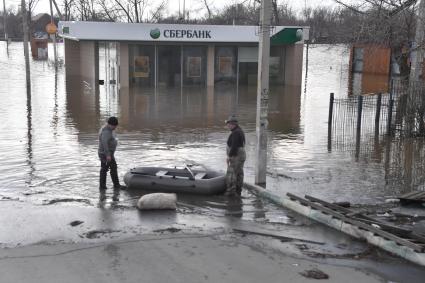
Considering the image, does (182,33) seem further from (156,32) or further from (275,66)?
(275,66)

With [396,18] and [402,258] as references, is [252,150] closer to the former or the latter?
[396,18]

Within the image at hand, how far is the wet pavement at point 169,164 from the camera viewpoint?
27.9 feet

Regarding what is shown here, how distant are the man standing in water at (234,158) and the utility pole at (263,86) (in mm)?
731

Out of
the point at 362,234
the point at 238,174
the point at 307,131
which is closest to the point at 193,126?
the point at 307,131

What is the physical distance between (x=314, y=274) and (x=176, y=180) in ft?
15.2

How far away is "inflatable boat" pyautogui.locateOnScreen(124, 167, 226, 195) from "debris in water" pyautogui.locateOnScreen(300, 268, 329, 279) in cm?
408

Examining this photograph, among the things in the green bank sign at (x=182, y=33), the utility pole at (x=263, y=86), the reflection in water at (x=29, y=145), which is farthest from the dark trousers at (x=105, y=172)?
the green bank sign at (x=182, y=33)

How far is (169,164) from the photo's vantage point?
13.8 m

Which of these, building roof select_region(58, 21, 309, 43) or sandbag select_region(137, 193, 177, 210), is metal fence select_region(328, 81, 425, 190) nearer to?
sandbag select_region(137, 193, 177, 210)

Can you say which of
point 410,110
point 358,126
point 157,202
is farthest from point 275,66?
point 157,202

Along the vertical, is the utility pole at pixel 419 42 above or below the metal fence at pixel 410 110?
above

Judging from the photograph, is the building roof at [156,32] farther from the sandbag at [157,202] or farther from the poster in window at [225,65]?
the sandbag at [157,202]

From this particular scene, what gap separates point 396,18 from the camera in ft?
61.4

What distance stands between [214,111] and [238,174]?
13078 mm
